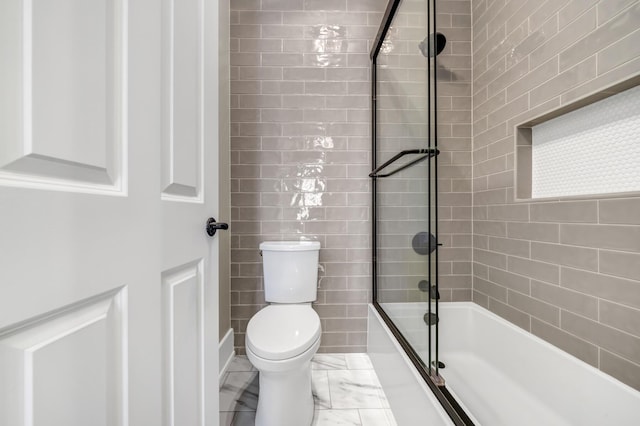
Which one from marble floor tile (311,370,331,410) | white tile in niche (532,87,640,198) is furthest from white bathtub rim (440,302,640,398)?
marble floor tile (311,370,331,410)

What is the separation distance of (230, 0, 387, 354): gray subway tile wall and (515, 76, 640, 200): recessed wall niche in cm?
92

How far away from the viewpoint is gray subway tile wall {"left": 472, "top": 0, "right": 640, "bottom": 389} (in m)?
1.03

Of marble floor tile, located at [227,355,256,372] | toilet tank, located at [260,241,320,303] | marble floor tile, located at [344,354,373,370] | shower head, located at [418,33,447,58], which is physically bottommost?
marble floor tile, located at [344,354,373,370]

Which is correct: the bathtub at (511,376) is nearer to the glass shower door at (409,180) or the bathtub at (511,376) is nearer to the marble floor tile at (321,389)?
the glass shower door at (409,180)

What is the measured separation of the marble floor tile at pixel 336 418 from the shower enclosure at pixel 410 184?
16.9 inches

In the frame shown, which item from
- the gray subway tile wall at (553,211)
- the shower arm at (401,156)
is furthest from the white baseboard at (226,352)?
the gray subway tile wall at (553,211)

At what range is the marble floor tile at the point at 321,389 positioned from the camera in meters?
1.41
